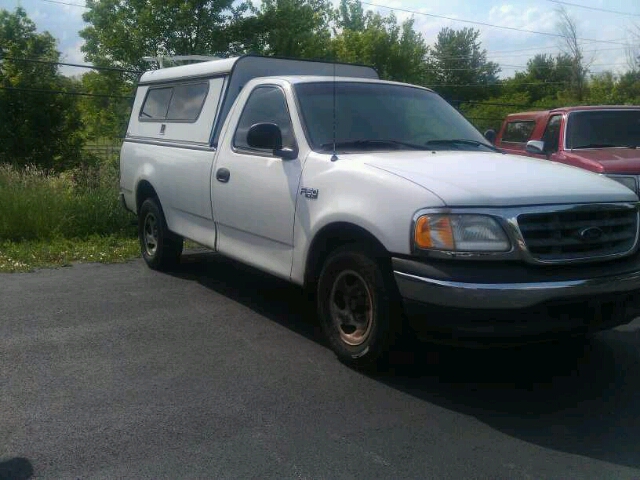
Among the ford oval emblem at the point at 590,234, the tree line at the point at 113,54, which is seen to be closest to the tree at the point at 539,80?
the tree line at the point at 113,54

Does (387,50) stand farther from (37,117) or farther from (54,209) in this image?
(54,209)

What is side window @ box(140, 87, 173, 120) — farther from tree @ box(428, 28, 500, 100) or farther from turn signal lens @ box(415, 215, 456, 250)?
tree @ box(428, 28, 500, 100)

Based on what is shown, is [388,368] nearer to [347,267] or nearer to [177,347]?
[347,267]

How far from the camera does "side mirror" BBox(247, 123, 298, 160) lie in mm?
5344

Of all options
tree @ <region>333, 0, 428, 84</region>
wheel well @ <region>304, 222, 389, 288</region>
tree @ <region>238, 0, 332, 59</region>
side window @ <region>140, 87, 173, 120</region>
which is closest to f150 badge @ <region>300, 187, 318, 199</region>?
wheel well @ <region>304, 222, 389, 288</region>

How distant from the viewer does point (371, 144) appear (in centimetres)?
541

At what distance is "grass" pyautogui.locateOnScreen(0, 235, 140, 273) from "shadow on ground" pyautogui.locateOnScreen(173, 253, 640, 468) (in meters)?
3.41

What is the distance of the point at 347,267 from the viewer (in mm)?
4789

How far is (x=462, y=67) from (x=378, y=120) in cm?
6099

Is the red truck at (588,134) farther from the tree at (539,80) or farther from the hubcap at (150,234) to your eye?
the tree at (539,80)

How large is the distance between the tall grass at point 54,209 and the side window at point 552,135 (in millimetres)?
5753

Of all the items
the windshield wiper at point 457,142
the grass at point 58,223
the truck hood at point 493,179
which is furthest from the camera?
the grass at point 58,223

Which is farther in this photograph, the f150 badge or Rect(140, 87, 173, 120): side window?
Rect(140, 87, 173, 120): side window

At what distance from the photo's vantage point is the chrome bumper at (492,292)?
4.04 m
